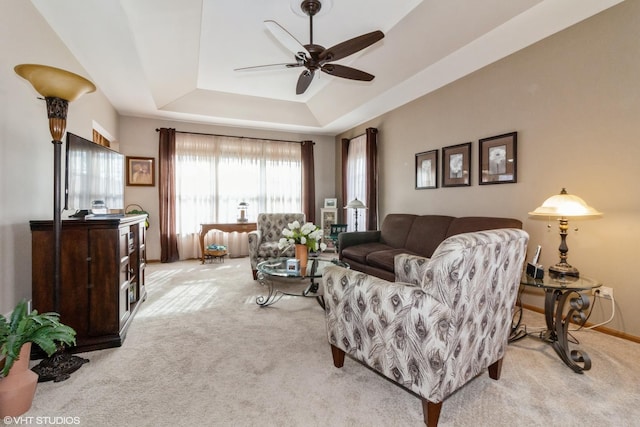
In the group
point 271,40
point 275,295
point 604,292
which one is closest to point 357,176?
point 271,40

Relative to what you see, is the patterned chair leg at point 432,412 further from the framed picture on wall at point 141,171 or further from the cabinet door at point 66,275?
the framed picture on wall at point 141,171

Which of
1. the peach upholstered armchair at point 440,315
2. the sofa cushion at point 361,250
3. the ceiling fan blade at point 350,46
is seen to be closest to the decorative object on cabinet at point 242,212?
the sofa cushion at point 361,250

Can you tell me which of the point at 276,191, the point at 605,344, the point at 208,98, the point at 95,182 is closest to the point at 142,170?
the point at 208,98

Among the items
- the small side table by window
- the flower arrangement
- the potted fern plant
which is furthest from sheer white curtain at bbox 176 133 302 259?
the small side table by window

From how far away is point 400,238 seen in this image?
423 cm

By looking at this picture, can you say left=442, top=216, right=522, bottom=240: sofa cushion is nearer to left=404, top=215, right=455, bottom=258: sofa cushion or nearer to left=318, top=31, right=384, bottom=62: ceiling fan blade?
left=404, top=215, right=455, bottom=258: sofa cushion

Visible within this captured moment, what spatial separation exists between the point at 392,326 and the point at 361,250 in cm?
259

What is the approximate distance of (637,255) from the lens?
7.76ft

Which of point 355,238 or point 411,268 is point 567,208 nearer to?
point 411,268

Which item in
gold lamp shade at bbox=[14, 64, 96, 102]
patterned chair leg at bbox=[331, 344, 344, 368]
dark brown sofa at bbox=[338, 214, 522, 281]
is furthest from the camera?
dark brown sofa at bbox=[338, 214, 522, 281]

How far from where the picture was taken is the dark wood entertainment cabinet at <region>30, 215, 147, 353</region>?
2135mm

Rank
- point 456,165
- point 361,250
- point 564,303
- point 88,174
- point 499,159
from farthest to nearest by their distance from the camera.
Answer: point 361,250 → point 456,165 → point 499,159 → point 88,174 → point 564,303

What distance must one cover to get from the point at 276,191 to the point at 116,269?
4.35 metres

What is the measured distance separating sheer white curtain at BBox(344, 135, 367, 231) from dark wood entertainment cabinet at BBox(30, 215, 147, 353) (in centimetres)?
423
